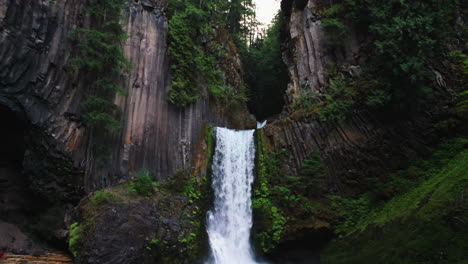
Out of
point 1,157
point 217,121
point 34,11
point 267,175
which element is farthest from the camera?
point 217,121

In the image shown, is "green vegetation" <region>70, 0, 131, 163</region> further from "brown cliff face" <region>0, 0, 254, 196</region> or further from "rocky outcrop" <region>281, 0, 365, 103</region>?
"rocky outcrop" <region>281, 0, 365, 103</region>

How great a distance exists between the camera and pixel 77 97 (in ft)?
40.6

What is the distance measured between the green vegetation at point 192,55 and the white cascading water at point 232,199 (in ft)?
9.47

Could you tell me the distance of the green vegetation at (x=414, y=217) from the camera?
22.3 feet

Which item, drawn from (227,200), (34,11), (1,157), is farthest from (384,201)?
(1,157)

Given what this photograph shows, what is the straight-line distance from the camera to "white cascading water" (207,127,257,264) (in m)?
11.9

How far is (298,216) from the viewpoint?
12445mm

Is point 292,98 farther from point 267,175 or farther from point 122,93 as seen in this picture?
point 122,93

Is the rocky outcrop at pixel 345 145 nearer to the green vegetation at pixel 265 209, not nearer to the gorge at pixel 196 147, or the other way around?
the gorge at pixel 196 147

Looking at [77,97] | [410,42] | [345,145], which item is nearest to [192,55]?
[77,97]

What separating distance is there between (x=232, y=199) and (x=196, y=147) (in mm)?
3431

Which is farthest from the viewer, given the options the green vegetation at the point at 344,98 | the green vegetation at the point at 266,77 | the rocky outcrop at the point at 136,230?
the green vegetation at the point at 266,77

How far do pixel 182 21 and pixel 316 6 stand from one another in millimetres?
8927

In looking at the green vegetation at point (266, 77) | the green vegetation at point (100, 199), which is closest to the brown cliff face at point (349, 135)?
the green vegetation at point (266, 77)
